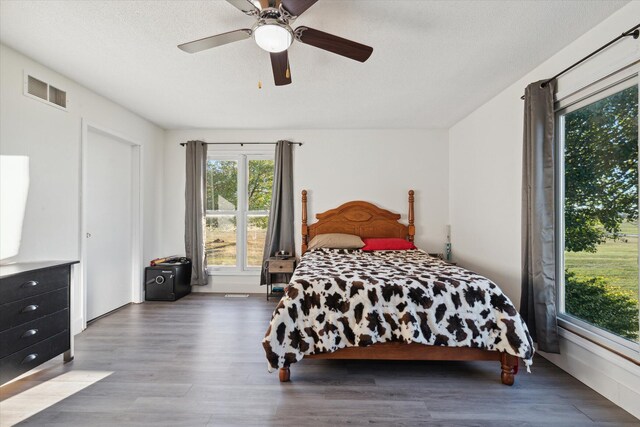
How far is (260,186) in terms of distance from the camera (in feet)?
14.8

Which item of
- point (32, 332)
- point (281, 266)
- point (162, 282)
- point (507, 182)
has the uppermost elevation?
point (507, 182)

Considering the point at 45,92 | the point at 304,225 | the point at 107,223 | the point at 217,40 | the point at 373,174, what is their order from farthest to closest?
1. the point at 373,174
2. the point at 304,225
3. the point at 107,223
4. the point at 45,92
5. the point at 217,40

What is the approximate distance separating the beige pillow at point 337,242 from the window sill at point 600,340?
2.16m

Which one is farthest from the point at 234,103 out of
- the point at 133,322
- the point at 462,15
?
the point at 133,322

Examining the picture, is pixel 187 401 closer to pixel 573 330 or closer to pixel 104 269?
pixel 104 269

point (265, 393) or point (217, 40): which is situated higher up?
point (217, 40)

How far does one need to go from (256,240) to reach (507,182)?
3.30 metres

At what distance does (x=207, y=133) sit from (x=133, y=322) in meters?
2.70

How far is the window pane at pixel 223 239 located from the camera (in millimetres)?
4512

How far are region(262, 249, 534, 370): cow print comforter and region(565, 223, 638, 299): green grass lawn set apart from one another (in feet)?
2.16

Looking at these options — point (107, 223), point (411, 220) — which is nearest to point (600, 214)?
point (411, 220)

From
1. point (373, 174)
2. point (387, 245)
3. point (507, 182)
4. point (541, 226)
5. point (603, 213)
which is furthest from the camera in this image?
point (373, 174)

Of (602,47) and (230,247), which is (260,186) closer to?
(230,247)

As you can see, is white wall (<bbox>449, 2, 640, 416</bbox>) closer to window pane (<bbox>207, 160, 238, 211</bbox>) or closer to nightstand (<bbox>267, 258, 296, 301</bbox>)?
nightstand (<bbox>267, 258, 296, 301</bbox>)
